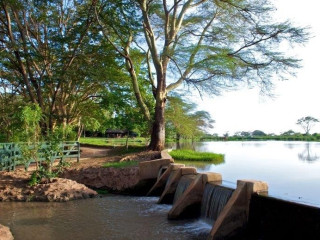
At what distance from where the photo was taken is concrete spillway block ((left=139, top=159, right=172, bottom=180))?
14891 mm

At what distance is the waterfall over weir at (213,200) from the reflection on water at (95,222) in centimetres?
32

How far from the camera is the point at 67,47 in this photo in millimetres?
21078

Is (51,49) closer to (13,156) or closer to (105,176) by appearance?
(13,156)

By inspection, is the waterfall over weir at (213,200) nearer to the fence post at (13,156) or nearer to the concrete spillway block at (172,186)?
the concrete spillway block at (172,186)

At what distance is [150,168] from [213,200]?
560cm

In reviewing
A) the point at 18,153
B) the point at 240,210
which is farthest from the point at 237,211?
the point at 18,153

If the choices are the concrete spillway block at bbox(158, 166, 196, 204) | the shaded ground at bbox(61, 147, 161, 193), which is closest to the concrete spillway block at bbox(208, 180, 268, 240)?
the concrete spillway block at bbox(158, 166, 196, 204)

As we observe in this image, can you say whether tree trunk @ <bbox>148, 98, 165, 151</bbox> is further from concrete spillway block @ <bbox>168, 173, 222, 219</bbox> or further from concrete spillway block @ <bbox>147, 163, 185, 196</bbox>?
concrete spillway block @ <bbox>168, 173, 222, 219</bbox>

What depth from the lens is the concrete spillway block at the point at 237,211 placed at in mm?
8078

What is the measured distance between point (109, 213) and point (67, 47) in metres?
13.3

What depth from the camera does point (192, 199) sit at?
33.9ft

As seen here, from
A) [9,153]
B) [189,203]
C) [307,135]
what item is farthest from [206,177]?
[307,135]

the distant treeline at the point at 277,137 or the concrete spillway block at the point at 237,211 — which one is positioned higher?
the distant treeline at the point at 277,137

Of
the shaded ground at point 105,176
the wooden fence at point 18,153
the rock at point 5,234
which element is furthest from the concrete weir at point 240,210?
the wooden fence at point 18,153
